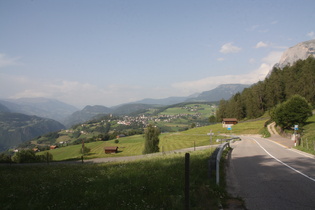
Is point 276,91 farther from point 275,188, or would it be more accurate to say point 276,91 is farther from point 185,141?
point 275,188

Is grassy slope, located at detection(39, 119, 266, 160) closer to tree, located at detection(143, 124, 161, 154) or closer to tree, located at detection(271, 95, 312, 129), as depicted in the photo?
tree, located at detection(143, 124, 161, 154)

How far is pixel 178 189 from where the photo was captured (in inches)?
276

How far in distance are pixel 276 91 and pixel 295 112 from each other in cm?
4997

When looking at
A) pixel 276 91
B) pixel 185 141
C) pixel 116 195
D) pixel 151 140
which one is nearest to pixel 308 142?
pixel 116 195

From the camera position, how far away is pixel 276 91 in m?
89.0

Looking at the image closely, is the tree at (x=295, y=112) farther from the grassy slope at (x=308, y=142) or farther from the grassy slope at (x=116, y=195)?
the grassy slope at (x=116, y=195)

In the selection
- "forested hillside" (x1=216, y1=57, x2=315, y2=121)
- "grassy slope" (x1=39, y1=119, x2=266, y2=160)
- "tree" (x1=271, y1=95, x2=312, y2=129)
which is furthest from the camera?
"forested hillside" (x1=216, y1=57, x2=315, y2=121)

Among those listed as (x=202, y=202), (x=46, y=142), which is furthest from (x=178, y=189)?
(x=46, y=142)

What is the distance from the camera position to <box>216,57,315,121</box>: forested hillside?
74.0 m

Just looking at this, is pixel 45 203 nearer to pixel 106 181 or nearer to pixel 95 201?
pixel 95 201

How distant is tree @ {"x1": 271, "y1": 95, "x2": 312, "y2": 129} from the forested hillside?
3393 centimetres

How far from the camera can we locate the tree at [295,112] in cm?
4397

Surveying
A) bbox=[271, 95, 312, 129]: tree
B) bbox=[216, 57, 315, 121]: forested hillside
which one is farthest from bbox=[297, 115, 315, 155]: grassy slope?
bbox=[216, 57, 315, 121]: forested hillside

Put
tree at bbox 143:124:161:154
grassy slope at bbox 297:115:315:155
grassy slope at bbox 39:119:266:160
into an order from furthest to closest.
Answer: grassy slope at bbox 39:119:266:160, tree at bbox 143:124:161:154, grassy slope at bbox 297:115:315:155
